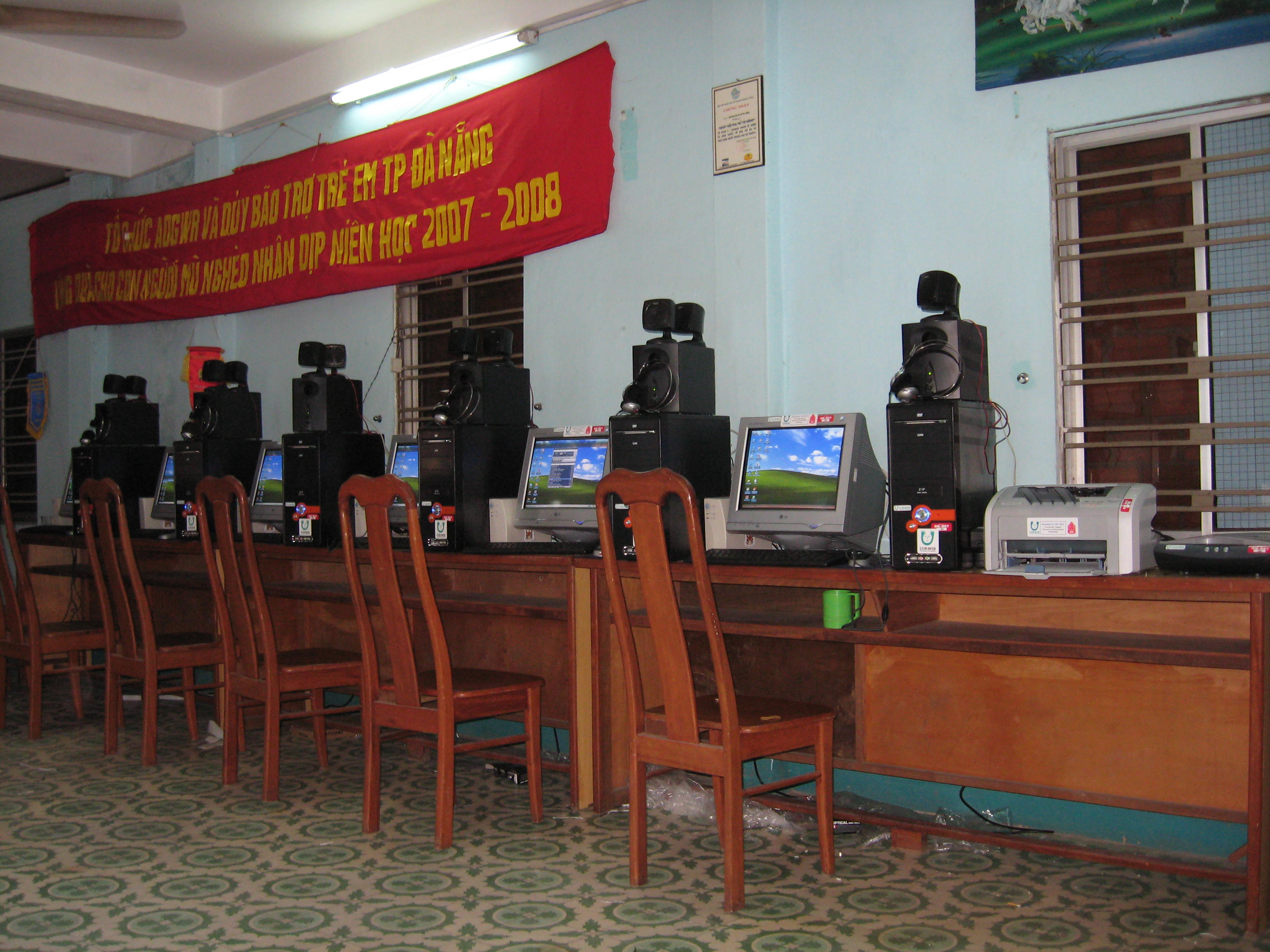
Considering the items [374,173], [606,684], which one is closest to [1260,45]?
[606,684]

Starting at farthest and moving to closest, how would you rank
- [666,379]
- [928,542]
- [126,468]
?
[126,468], [666,379], [928,542]

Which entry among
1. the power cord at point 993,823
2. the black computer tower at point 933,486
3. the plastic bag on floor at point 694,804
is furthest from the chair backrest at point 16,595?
the power cord at point 993,823

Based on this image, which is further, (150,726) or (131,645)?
(131,645)

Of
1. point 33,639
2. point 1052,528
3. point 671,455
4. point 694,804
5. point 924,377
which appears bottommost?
point 694,804

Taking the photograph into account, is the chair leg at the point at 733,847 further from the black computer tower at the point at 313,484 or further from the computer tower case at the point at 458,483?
the black computer tower at the point at 313,484

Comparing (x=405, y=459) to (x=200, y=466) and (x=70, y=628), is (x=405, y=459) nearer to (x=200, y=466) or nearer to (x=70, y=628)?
(x=200, y=466)

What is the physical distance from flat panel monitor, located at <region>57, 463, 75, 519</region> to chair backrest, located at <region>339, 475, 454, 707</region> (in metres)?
3.28

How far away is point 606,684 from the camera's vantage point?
12.1 feet

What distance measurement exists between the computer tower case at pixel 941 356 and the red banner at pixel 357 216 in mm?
1706

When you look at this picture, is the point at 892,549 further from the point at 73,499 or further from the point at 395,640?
the point at 73,499

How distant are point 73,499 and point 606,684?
397cm

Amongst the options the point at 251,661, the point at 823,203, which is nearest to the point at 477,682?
the point at 251,661

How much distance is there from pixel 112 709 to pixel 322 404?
1493mm

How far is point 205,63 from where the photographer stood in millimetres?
5816
